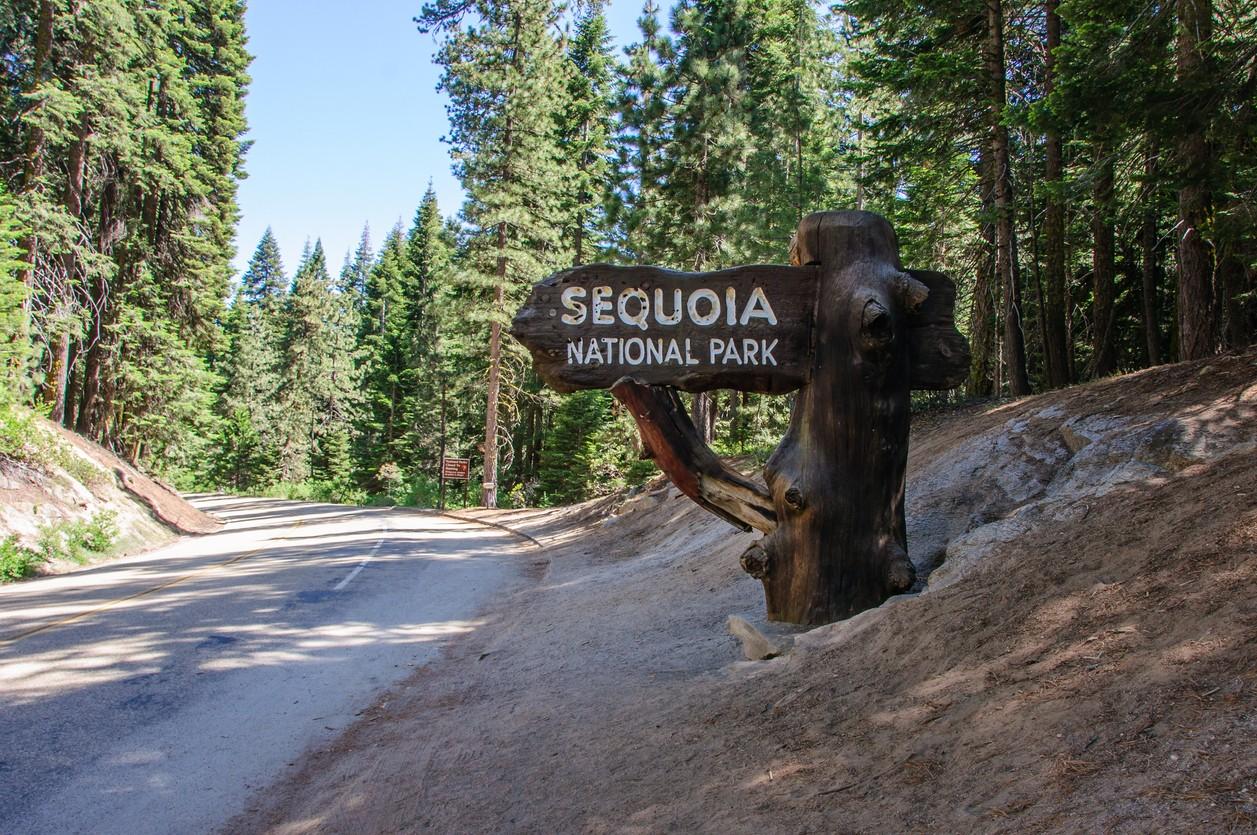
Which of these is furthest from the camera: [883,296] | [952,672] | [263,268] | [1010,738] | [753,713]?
[263,268]

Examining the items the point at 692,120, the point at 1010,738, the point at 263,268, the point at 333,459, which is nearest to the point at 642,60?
the point at 692,120

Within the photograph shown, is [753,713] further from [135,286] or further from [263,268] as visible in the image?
[263,268]

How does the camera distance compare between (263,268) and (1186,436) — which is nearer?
(1186,436)

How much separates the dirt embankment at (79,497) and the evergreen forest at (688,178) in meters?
1.58

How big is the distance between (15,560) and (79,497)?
3.96 meters

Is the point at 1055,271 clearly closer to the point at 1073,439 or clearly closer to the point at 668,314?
the point at 1073,439

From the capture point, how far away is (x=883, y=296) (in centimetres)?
562

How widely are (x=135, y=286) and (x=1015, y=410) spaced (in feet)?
84.9

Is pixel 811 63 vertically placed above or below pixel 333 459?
above

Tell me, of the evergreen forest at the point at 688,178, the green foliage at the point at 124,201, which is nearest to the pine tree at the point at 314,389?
the evergreen forest at the point at 688,178

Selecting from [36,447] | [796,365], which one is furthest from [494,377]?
[796,365]

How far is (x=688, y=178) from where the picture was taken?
77.2 ft

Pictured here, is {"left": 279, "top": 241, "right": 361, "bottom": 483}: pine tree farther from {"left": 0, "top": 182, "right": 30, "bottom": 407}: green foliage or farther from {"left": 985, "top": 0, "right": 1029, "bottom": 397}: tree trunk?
{"left": 985, "top": 0, "right": 1029, "bottom": 397}: tree trunk

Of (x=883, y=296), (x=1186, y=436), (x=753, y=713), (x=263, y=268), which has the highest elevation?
(x=263, y=268)
